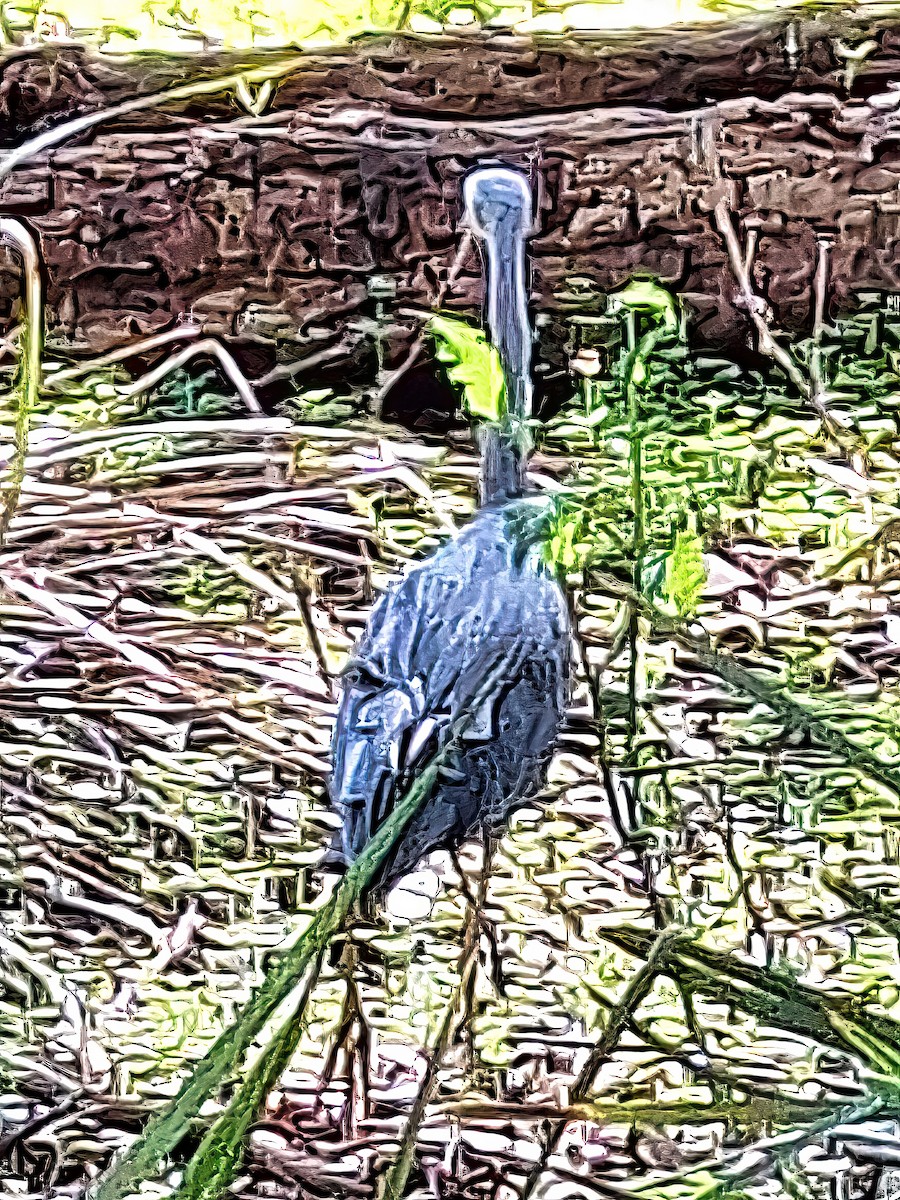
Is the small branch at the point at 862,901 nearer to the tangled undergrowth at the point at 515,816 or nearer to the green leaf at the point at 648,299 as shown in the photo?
the tangled undergrowth at the point at 515,816

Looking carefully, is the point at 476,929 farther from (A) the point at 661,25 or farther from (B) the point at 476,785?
(A) the point at 661,25

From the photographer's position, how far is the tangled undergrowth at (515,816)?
0.49 meters

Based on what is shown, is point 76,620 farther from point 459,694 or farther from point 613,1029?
point 613,1029

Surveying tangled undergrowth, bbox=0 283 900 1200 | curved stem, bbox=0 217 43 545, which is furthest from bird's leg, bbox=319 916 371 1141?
curved stem, bbox=0 217 43 545

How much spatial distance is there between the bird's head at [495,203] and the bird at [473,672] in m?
0.03

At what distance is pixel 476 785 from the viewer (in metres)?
0.53

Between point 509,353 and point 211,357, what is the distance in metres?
0.23

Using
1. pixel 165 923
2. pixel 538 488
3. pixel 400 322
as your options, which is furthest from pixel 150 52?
pixel 165 923

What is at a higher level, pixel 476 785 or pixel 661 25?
pixel 661 25

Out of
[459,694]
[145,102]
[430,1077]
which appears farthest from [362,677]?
[145,102]

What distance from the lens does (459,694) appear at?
538 millimetres

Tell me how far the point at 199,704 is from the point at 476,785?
0.58ft

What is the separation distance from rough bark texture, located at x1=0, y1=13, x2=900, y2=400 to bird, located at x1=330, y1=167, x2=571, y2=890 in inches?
5.5

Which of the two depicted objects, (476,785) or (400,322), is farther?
(400,322)
